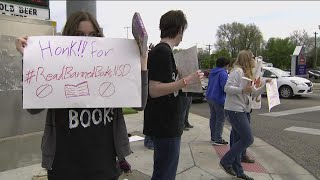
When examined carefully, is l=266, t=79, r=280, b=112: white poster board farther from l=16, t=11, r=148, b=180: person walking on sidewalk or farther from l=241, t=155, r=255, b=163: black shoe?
l=16, t=11, r=148, b=180: person walking on sidewalk

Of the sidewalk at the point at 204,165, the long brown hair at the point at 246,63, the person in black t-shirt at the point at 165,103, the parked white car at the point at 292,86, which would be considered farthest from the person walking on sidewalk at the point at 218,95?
the parked white car at the point at 292,86

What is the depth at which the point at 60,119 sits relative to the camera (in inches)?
89.4

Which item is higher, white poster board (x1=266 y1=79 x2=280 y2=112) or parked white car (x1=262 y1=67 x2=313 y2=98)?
white poster board (x1=266 y1=79 x2=280 y2=112)

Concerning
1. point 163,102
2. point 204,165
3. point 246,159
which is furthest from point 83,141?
point 246,159

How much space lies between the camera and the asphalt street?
256 inches

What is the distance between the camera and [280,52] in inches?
3300

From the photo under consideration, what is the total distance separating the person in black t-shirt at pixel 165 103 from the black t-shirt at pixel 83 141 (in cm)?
80

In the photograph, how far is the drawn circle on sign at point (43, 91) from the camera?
227 cm

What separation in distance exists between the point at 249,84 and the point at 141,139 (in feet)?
10.5

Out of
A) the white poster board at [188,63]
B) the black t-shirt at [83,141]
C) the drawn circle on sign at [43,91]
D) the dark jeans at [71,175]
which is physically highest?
the white poster board at [188,63]

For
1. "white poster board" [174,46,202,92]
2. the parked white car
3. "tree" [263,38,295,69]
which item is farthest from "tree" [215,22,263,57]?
"white poster board" [174,46,202,92]

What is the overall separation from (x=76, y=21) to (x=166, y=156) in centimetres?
136

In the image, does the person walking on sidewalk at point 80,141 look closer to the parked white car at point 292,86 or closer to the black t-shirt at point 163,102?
the black t-shirt at point 163,102

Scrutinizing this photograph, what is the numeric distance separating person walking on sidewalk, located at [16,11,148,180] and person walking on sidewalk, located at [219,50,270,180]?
281 cm
